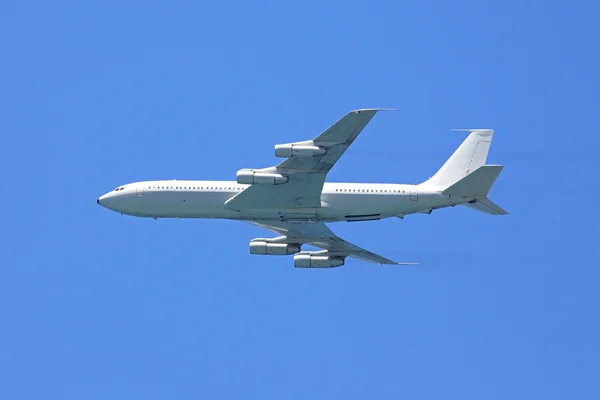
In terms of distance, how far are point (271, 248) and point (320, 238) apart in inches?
152

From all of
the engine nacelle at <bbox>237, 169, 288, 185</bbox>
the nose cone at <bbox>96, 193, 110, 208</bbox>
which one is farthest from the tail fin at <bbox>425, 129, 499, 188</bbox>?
the nose cone at <bbox>96, 193, 110, 208</bbox>

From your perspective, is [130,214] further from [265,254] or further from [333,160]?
[333,160]

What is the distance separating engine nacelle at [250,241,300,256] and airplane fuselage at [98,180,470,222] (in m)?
6.26

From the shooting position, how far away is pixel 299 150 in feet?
241

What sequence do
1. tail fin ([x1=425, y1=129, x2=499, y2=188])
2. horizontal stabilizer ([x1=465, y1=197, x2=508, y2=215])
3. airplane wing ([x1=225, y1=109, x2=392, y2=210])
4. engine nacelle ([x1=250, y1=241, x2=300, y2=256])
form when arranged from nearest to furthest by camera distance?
airplane wing ([x1=225, y1=109, x2=392, y2=210]) < horizontal stabilizer ([x1=465, y1=197, x2=508, y2=215]) < tail fin ([x1=425, y1=129, x2=499, y2=188]) < engine nacelle ([x1=250, y1=241, x2=300, y2=256])

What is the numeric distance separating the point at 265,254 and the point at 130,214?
11011 millimetres

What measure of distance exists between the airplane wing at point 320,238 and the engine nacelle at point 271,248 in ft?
2.22

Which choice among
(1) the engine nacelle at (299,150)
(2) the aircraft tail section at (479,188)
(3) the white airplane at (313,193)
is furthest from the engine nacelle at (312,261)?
(1) the engine nacelle at (299,150)

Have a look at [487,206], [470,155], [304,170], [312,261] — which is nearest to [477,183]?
[487,206]

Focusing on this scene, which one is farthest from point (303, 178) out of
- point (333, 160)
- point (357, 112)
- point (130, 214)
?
point (130, 214)

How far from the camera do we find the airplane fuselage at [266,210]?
3044 inches

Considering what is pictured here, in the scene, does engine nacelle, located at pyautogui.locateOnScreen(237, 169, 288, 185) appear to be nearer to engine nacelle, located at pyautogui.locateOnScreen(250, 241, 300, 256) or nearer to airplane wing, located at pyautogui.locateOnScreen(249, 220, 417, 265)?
airplane wing, located at pyautogui.locateOnScreen(249, 220, 417, 265)

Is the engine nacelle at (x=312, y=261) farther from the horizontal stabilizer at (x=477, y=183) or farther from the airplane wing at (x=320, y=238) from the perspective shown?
the horizontal stabilizer at (x=477, y=183)

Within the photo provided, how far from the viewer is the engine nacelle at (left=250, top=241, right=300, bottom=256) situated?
8619 centimetres
